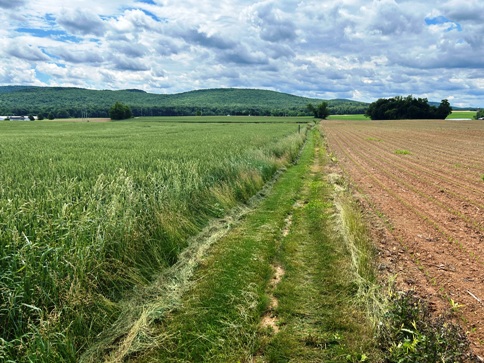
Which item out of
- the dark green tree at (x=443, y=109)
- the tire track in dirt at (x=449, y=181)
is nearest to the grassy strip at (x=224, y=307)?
the tire track in dirt at (x=449, y=181)

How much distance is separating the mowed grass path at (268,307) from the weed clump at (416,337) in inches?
11.6

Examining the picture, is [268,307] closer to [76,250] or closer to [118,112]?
[76,250]

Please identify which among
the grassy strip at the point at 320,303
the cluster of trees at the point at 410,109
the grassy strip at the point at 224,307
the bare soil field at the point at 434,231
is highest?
the cluster of trees at the point at 410,109

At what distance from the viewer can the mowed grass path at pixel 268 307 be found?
13.8 feet

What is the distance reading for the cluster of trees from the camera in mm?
116125

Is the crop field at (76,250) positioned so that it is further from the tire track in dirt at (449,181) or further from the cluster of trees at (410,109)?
the cluster of trees at (410,109)

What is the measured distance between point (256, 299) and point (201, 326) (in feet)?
3.81

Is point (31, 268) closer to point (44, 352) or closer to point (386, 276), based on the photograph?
point (44, 352)

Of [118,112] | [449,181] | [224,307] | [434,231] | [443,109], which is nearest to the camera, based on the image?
[224,307]

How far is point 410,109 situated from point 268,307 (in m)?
132

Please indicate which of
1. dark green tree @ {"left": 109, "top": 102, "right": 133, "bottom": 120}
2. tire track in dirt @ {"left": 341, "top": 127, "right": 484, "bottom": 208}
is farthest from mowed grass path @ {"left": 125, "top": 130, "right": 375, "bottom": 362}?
dark green tree @ {"left": 109, "top": 102, "right": 133, "bottom": 120}

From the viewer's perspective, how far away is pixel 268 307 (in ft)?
17.3

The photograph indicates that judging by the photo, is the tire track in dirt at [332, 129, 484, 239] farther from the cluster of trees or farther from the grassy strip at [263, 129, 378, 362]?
the cluster of trees

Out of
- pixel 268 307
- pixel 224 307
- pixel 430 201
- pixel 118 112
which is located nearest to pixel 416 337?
pixel 268 307
